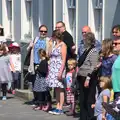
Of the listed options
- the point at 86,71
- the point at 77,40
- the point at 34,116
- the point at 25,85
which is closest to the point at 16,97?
the point at 25,85

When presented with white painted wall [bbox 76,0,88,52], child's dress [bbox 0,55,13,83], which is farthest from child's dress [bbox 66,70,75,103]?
child's dress [bbox 0,55,13,83]

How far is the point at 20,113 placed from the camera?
13867 mm

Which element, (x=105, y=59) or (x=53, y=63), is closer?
(x=105, y=59)

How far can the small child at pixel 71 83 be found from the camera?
42.6 ft

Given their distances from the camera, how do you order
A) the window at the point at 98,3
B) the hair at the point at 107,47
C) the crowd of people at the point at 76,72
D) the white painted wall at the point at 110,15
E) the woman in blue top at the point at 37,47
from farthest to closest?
1. the window at the point at 98,3
2. the woman in blue top at the point at 37,47
3. the white painted wall at the point at 110,15
4. the hair at the point at 107,47
5. the crowd of people at the point at 76,72

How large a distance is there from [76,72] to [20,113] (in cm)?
200

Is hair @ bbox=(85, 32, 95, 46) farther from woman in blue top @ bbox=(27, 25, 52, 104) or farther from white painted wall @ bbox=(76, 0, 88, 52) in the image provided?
white painted wall @ bbox=(76, 0, 88, 52)

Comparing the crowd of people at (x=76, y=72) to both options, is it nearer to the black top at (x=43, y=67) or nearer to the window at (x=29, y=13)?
the black top at (x=43, y=67)

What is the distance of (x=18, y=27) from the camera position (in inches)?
824

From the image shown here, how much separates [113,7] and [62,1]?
10.5 feet

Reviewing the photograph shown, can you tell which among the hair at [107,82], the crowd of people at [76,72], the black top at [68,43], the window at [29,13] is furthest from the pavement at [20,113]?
the window at [29,13]

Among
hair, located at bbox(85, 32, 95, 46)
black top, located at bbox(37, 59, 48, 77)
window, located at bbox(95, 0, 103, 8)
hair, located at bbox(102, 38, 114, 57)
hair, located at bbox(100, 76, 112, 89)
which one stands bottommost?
hair, located at bbox(100, 76, 112, 89)

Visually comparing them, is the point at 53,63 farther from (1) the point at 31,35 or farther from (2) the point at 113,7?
(1) the point at 31,35

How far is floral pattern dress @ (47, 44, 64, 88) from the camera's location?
42.6 ft
